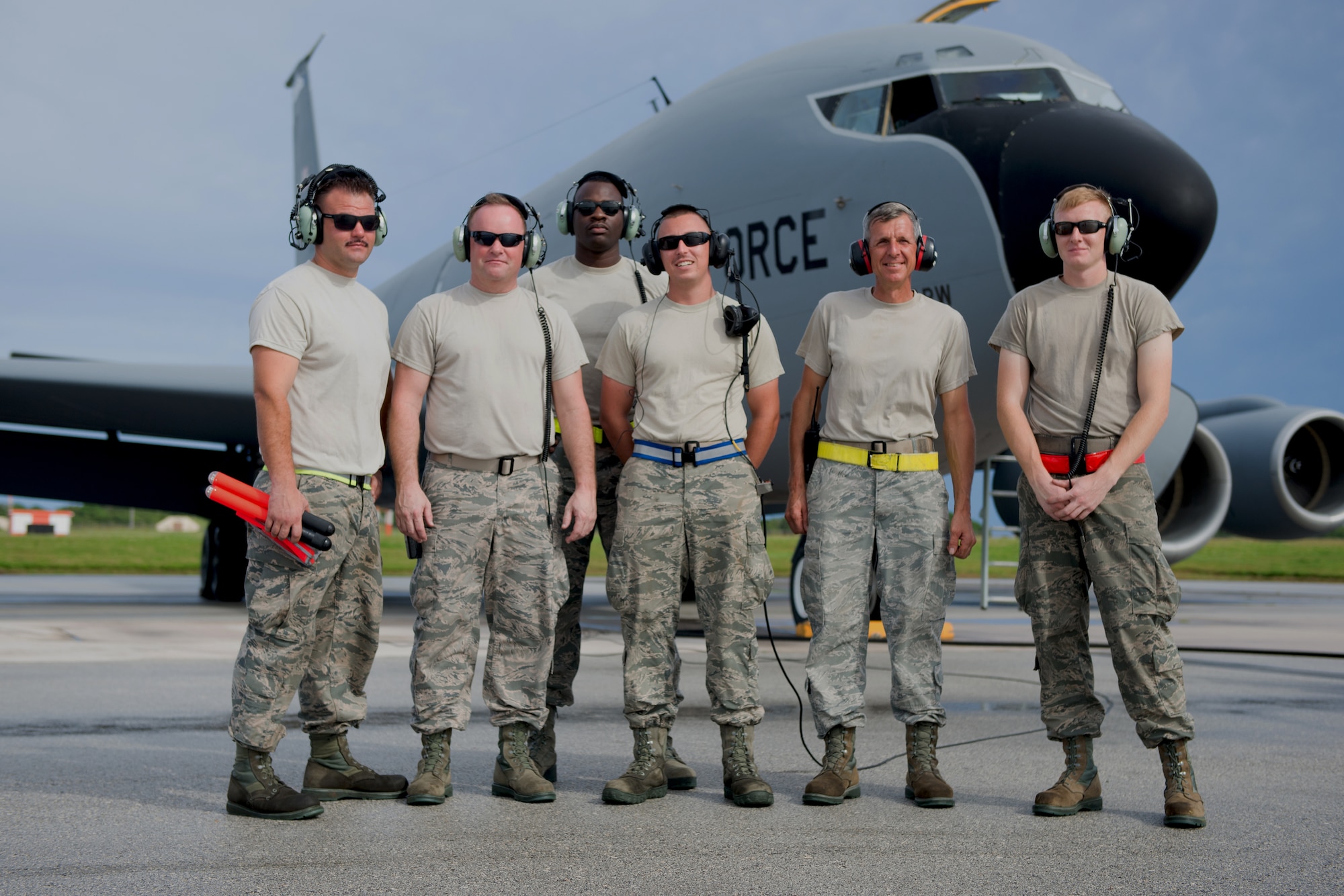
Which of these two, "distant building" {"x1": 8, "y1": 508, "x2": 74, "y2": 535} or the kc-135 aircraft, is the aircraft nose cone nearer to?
the kc-135 aircraft

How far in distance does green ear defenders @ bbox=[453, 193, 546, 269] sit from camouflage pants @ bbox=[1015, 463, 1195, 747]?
5.75 ft

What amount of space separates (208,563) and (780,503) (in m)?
7.16

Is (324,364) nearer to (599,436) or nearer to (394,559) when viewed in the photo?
(599,436)

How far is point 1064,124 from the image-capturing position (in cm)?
643

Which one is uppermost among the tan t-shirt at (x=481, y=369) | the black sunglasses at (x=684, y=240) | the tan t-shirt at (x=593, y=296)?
the black sunglasses at (x=684, y=240)

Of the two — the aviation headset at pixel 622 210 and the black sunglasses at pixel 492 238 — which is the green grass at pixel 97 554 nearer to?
the aviation headset at pixel 622 210

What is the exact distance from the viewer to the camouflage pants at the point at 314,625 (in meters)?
3.20

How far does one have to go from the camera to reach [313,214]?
340 centimetres

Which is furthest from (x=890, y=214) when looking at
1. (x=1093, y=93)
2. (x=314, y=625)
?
(x=1093, y=93)

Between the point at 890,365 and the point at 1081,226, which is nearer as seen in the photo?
the point at 1081,226

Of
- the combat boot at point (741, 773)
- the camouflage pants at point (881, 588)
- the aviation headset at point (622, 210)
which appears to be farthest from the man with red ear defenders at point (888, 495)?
the aviation headset at point (622, 210)

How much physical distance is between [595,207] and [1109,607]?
219cm

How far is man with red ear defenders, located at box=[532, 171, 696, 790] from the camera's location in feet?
12.3

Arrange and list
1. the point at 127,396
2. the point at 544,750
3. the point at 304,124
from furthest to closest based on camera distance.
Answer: the point at 304,124, the point at 127,396, the point at 544,750
